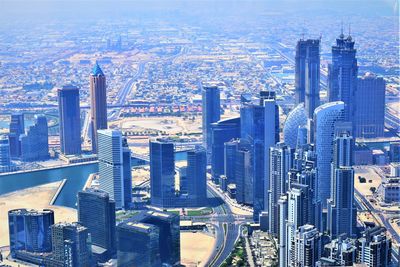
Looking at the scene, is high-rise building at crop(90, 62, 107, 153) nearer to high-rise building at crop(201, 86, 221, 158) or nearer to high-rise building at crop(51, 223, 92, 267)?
high-rise building at crop(201, 86, 221, 158)

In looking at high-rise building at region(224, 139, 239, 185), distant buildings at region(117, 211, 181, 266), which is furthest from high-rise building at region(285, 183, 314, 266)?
high-rise building at region(224, 139, 239, 185)

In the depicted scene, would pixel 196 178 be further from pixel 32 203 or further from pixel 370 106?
pixel 370 106

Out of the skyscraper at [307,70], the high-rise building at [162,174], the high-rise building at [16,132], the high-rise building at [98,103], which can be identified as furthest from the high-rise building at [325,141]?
the high-rise building at [16,132]

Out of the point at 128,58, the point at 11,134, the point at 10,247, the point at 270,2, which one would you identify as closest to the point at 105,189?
the point at 10,247

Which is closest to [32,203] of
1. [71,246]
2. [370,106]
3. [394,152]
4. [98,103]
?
[71,246]

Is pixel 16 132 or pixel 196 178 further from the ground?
pixel 16 132

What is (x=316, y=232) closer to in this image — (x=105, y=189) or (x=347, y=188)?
(x=347, y=188)

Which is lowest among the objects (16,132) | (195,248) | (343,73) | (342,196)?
(195,248)
